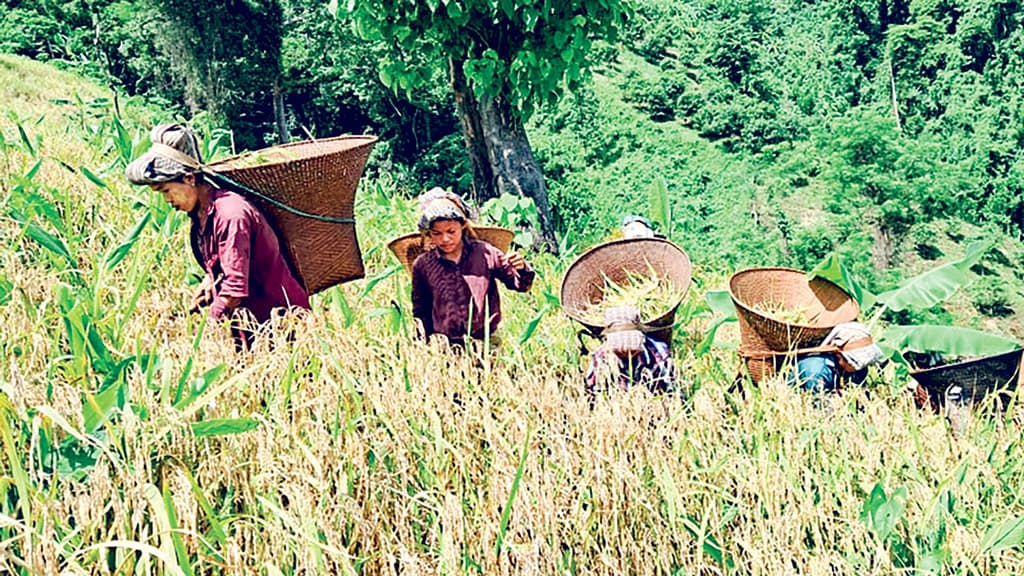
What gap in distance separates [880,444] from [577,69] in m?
3.98

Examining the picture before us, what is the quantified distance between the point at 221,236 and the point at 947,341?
303 cm

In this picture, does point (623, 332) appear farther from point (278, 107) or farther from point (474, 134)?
point (278, 107)

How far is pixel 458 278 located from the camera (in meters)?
3.35

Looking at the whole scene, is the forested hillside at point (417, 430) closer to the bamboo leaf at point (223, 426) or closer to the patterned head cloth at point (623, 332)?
the bamboo leaf at point (223, 426)

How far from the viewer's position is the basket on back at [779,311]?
3324 mm

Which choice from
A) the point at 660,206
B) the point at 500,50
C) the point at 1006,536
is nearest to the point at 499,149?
the point at 500,50

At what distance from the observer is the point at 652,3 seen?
53688 millimetres

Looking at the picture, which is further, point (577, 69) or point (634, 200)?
point (634, 200)

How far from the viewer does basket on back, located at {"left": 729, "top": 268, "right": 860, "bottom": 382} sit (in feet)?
10.9

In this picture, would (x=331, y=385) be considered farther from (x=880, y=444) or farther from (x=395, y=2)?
(x=395, y=2)

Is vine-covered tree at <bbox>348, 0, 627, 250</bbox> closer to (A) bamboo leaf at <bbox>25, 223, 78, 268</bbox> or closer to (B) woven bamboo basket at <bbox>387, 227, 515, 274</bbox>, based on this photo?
(B) woven bamboo basket at <bbox>387, 227, 515, 274</bbox>

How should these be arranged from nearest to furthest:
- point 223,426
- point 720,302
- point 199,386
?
point 223,426
point 199,386
point 720,302

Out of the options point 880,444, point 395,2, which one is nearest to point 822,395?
point 880,444

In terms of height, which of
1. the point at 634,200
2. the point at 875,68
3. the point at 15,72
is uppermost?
the point at 15,72
